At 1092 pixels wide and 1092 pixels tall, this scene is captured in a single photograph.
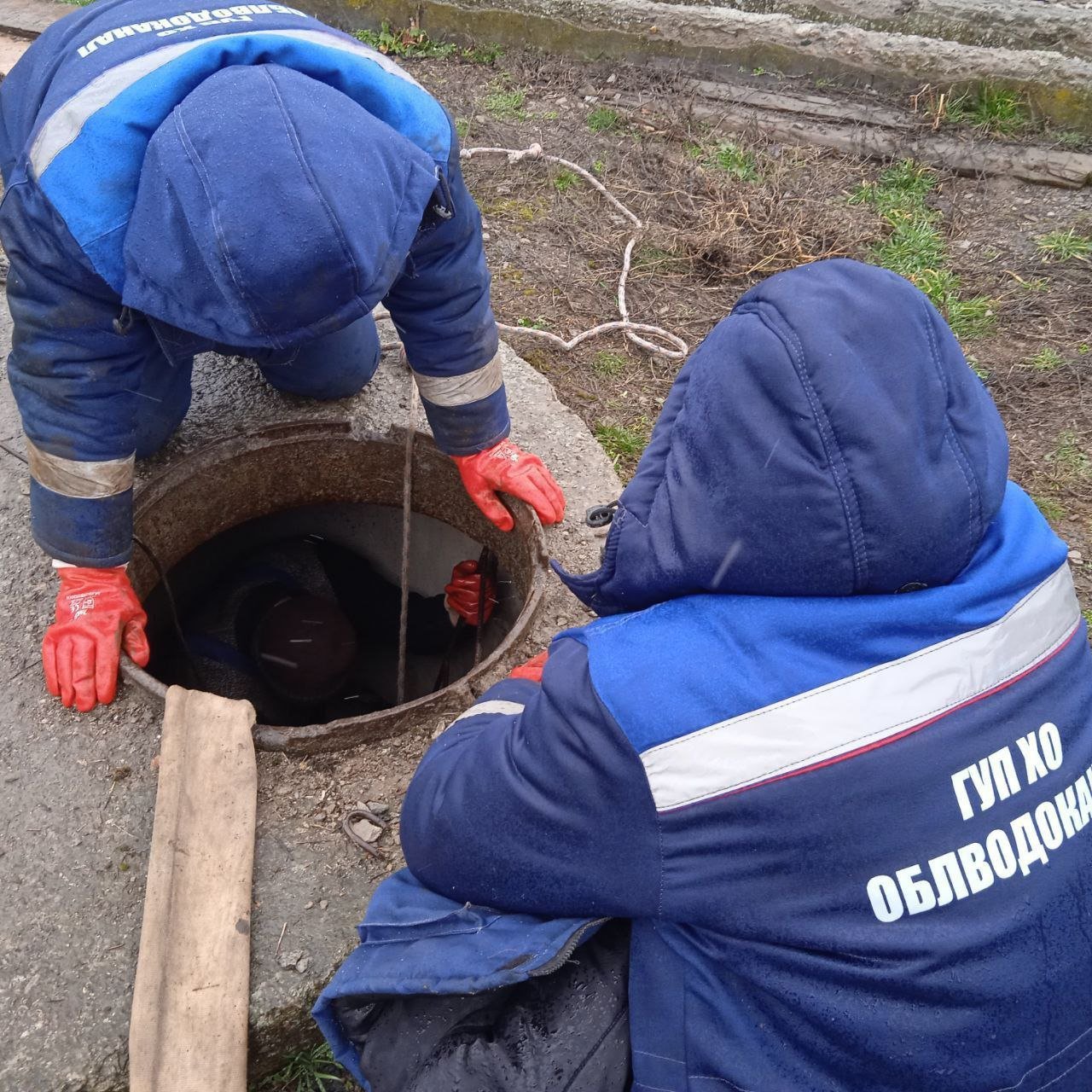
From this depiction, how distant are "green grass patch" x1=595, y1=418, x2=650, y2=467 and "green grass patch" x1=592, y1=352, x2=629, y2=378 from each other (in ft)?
0.88

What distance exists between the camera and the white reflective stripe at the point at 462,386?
7.22 feet

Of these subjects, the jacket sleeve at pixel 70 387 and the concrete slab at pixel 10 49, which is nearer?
the jacket sleeve at pixel 70 387

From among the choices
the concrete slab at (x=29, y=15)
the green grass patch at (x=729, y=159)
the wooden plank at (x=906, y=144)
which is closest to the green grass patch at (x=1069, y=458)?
the wooden plank at (x=906, y=144)

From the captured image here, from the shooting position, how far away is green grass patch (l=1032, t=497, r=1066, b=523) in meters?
2.67

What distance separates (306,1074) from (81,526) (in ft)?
3.82

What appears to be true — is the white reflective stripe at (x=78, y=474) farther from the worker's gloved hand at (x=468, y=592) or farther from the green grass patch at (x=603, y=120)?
the green grass patch at (x=603, y=120)

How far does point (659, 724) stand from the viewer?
1007 millimetres

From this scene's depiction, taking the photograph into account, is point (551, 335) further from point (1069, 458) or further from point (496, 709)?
point (496, 709)

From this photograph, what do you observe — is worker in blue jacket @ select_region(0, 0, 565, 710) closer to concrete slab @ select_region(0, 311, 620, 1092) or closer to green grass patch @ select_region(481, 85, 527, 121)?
concrete slab @ select_region(0, 311, 620, 1092)

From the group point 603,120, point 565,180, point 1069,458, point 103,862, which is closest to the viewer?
point 103,862

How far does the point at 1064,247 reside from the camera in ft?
11.5

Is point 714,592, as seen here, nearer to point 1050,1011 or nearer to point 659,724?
point 659,724

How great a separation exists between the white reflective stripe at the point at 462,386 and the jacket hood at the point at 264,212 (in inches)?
25.6

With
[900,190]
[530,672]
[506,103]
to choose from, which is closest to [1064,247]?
[900,190]
